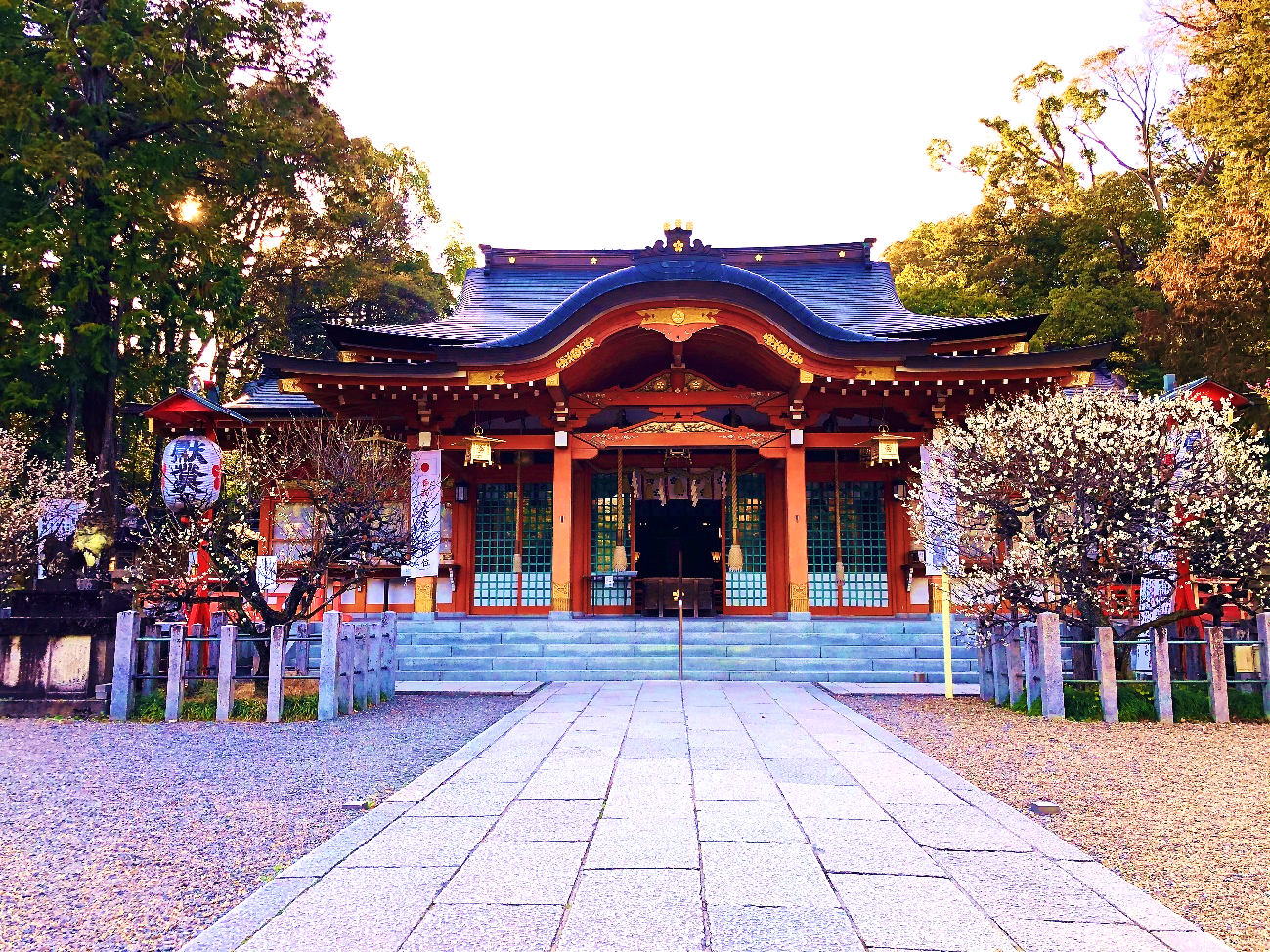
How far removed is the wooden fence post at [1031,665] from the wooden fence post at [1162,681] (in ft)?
3.19

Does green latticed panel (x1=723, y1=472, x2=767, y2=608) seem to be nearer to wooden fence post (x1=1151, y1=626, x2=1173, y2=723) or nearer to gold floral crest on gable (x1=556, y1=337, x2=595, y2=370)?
gold floral crest on gable (x1=556, y1=337, x2=595, y2=370)

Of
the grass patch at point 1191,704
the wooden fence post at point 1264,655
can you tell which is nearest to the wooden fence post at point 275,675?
the grass patch at point 1191,704

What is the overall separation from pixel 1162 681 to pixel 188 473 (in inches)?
395

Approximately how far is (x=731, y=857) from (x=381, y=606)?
1164 cm

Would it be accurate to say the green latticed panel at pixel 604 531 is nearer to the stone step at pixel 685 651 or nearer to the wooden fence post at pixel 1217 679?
the stone step at pixel 685 651

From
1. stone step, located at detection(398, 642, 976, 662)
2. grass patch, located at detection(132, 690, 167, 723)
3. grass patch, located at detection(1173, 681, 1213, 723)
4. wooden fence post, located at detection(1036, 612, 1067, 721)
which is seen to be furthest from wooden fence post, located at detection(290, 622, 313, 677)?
grass patch, located at detection(1173, 681, 1213, 723)

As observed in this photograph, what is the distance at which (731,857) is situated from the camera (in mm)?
3650

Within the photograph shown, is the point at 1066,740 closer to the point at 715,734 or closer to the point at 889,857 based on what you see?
the point at 715,734

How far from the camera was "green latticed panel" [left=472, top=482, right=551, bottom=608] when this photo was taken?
14.7 meters

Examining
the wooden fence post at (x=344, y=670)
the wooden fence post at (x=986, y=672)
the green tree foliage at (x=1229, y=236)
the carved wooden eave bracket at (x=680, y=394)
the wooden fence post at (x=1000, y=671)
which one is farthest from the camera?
the green tree foliage at (x=1229, y=236)

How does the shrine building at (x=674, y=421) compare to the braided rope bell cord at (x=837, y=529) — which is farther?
the braided rope bell cord at (x=837, y=529)

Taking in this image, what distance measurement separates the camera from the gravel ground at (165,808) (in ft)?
10.7

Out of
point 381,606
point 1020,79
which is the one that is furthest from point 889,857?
point 1020,79

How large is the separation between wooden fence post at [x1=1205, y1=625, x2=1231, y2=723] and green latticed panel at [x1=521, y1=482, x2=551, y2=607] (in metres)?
9.68
